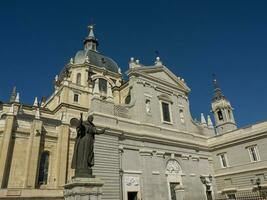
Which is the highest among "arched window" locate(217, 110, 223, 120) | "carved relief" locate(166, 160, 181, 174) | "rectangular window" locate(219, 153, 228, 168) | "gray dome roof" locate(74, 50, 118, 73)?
"gray dome roof" locate(74, 50, 118, 73)

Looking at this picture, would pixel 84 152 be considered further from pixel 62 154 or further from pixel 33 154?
pixel 62 154

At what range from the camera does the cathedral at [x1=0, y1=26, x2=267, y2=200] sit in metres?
18.9

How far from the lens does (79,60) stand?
41781mm

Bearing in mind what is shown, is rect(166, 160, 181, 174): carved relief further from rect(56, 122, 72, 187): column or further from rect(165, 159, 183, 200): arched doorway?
rect(56, 122, 72, 187): column

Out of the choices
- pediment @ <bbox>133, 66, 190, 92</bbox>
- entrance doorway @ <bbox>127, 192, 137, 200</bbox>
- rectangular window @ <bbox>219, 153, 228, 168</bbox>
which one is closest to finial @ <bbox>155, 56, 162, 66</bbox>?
pediment @ <bbox>133, 66, 190, 92</bbox>

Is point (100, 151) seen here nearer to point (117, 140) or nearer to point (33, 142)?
point (117, 140)

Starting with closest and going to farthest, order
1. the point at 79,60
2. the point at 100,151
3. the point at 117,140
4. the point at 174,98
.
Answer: the point at 100,151
the point at 117,140
the point at 174,98
the point at 79,60

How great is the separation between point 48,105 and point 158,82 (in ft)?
72.8

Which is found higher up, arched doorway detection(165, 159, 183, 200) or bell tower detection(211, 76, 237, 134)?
bell tower detection(211, 76, 237, 134)

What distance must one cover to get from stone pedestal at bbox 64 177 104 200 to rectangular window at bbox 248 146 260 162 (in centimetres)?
2043

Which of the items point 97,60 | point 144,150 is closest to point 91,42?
point 97,60

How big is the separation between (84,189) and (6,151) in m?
19.2

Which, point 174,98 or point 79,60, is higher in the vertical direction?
point 79,60

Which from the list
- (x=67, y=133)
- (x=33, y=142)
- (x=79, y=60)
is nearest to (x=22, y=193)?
(x=33, y=142)
